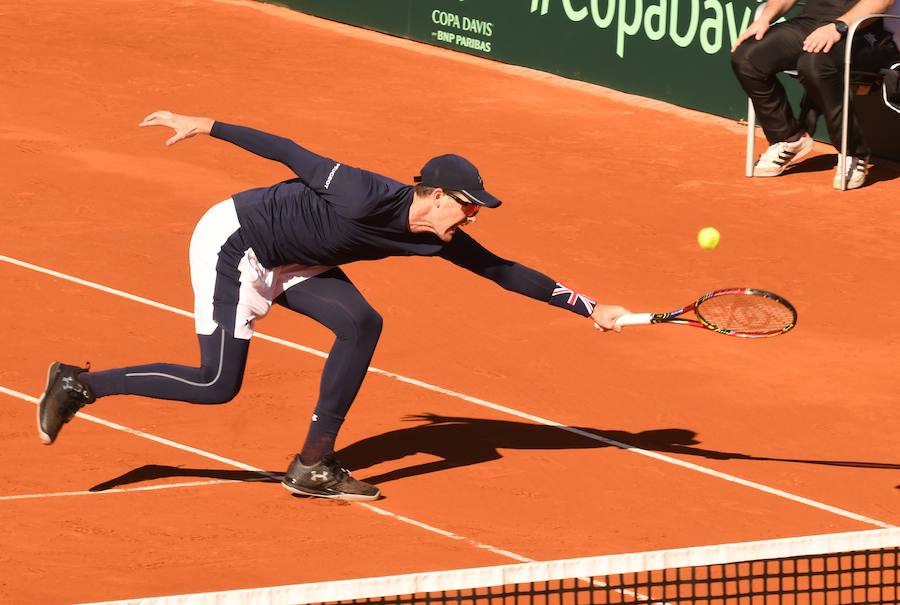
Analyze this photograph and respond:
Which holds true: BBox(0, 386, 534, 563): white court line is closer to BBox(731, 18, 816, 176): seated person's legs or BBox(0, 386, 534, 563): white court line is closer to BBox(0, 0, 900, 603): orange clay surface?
BBox(0, 0, 900, 603): orange clay surface

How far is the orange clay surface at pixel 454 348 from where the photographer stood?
27.2ft

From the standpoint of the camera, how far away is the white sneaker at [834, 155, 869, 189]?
612 inches

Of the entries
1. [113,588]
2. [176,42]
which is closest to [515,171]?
[176,42]

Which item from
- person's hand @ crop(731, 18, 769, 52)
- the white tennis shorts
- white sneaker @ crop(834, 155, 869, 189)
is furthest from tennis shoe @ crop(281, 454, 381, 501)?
white sneaker @ crop(834, 155, 869, 189)

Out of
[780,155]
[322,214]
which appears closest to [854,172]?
[780,155]

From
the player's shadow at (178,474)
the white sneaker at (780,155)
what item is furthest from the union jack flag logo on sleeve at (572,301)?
the white sneaker at (780,155)

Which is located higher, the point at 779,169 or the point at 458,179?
the point at 458,179

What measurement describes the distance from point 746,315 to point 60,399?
338cm

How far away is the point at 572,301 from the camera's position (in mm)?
8578

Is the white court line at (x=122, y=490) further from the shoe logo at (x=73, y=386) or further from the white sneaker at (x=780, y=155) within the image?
the white sneaker at (x=780, y=155)

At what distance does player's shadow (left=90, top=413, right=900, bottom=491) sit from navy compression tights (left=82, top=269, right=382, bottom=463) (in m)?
0.58

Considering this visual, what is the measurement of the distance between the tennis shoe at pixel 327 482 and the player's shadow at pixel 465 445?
1.09ft

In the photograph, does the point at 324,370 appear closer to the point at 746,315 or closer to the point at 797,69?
the point at 746,315

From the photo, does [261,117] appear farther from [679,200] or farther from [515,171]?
[679,200]
